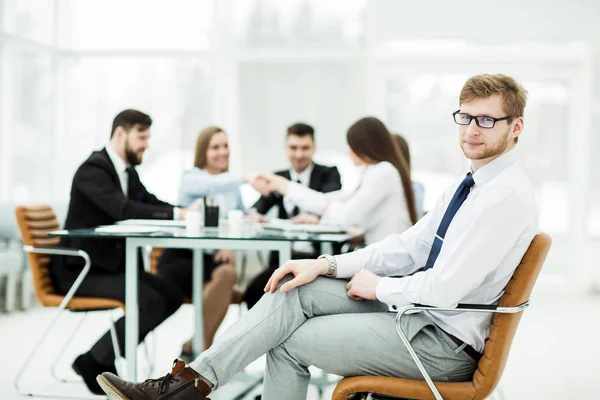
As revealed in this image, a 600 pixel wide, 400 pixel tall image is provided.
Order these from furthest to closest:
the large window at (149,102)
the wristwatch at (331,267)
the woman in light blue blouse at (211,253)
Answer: the large window at (149,102) → the woman in light blue blouse at (211,253) → the wristwatch at (331,267)

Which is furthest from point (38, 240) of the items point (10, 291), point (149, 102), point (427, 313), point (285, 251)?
point (149, 102)

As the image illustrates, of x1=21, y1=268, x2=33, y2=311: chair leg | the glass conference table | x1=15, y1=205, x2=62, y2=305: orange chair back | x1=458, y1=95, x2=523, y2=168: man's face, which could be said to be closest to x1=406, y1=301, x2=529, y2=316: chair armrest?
x1=458, y1=95, x2=523, y2=168: man's face

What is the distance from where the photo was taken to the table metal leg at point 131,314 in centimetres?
315

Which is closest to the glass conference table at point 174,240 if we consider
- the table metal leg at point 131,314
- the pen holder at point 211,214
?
the table metal leg at point 131,314

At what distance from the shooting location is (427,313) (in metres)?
2.18

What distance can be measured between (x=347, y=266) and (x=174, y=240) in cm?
Result: 96

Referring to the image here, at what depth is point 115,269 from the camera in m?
3.47

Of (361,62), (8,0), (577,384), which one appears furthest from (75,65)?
(577,384)

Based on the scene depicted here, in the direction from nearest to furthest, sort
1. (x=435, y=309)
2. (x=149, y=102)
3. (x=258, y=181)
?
(x=435, y=309) → (x=258, y=181) → (x=149, y=102)

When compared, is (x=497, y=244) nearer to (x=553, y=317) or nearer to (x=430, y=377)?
(x=430, y=377)

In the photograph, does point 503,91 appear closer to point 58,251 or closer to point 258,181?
point 58,251

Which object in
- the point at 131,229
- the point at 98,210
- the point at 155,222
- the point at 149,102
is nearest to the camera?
the point at 131,229

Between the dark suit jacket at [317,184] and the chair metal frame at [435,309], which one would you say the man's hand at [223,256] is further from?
the chair metal frame at [435,309]

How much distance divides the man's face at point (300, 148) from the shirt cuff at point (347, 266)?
227cm
